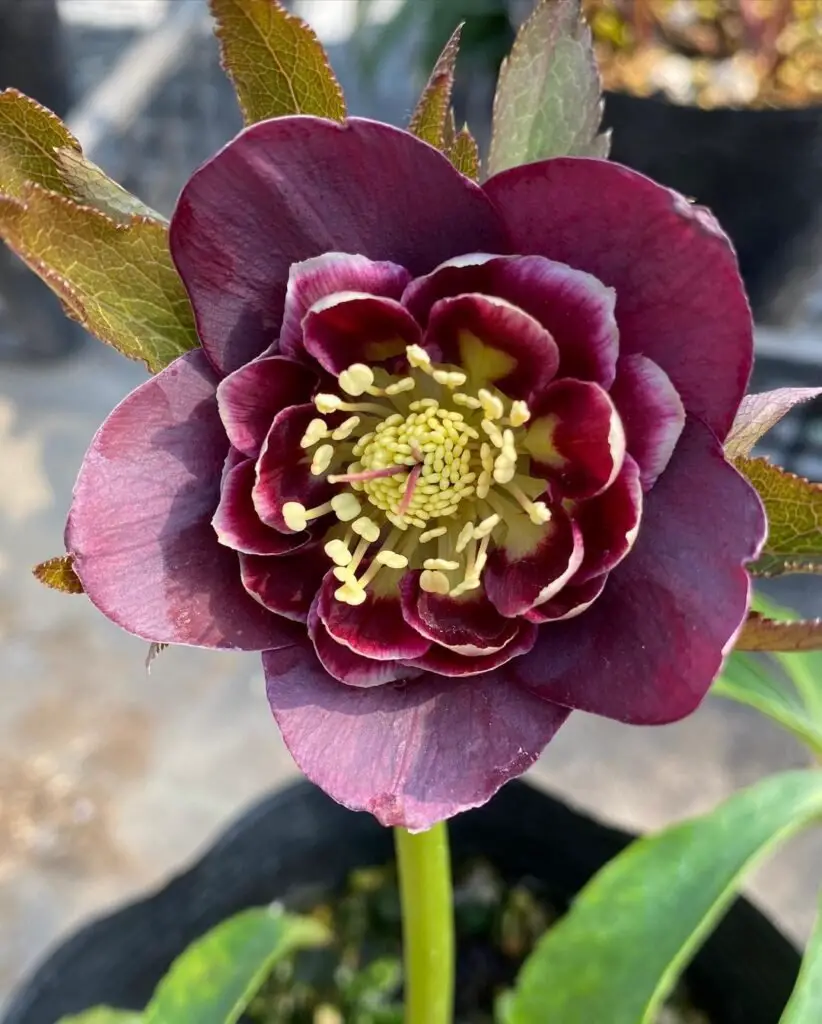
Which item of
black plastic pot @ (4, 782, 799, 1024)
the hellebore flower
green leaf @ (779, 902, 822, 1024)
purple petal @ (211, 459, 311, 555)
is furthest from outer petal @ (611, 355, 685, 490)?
black plastic pot @ (4, 782, 799, 1024)

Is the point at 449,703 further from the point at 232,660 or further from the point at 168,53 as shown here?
the point at 168,53

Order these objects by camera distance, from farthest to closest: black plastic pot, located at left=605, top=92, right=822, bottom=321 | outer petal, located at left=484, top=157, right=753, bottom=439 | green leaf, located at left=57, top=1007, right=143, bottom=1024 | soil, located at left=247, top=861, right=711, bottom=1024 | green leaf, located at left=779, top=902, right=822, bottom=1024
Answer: black plastic pot, located at left=605, top=92, right=822, bottom=321 → soil, located at left=247, top=861, right=711, bottom=1024 → green leaf, located at left=57, top=1007, right=143, bottom=1024 → green leaf, located at left=779, top=902, right=822, bottom=1024 → outer petal, located at left=484, top=157, right=753, bottom=439

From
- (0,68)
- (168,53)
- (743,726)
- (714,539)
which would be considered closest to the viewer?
(714,539)

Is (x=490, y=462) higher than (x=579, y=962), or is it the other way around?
(x=490, y=462)

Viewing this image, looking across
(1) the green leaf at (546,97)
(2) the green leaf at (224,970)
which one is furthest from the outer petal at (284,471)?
(2) the green leaf at (224,970)

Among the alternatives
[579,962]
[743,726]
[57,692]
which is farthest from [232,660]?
[579,962]

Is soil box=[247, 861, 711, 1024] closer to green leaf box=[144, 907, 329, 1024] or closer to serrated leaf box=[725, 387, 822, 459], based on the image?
green leaf box=[144, 907, 329, 1024]
